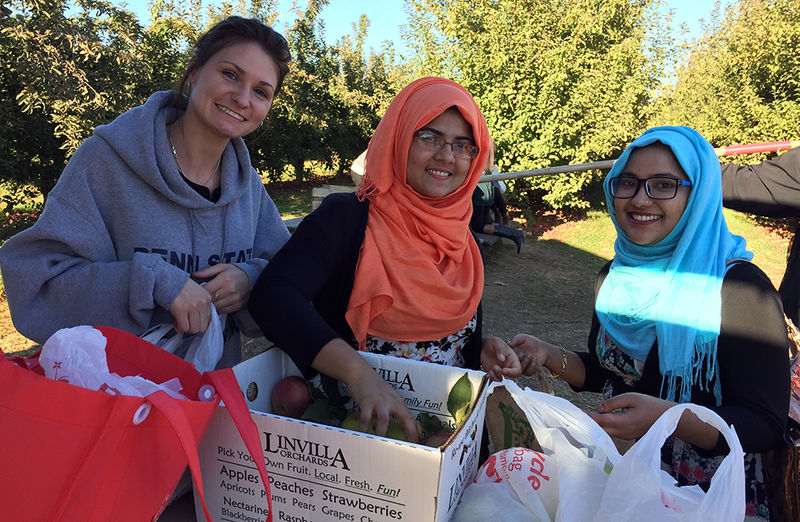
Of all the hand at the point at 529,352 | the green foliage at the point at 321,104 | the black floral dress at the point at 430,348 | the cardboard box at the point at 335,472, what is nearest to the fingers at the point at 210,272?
the black floral dress at the point at 430,348

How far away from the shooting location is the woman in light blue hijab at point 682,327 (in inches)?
58.7

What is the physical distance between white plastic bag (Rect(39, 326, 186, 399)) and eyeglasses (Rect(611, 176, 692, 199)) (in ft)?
5.40

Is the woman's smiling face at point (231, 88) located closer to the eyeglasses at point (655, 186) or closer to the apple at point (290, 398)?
the apple at point (290, 398)

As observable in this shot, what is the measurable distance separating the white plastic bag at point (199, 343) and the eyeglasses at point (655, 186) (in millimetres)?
1462

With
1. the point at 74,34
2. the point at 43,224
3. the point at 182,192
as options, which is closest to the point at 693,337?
the point at 182,192

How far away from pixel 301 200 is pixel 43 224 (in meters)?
12.6

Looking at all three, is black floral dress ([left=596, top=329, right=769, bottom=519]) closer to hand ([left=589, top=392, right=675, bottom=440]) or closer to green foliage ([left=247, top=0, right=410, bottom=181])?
hand ([left=589, top=392, right=675, bottom=440])

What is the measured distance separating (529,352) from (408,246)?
1.94 ft

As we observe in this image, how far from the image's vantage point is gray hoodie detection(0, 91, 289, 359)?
148 cm

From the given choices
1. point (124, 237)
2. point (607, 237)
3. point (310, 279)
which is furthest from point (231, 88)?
point (607, 237)

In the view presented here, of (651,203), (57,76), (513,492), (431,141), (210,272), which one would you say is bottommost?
(513,492)

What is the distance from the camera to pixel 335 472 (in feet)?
3.27

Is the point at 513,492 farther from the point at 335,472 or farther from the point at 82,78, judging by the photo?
the point at 82,78

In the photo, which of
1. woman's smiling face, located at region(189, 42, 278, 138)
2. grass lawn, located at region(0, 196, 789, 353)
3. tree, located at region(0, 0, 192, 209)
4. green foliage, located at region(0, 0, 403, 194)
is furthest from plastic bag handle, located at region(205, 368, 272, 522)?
grass lawn, located at region(0, 196, 789, 353)
